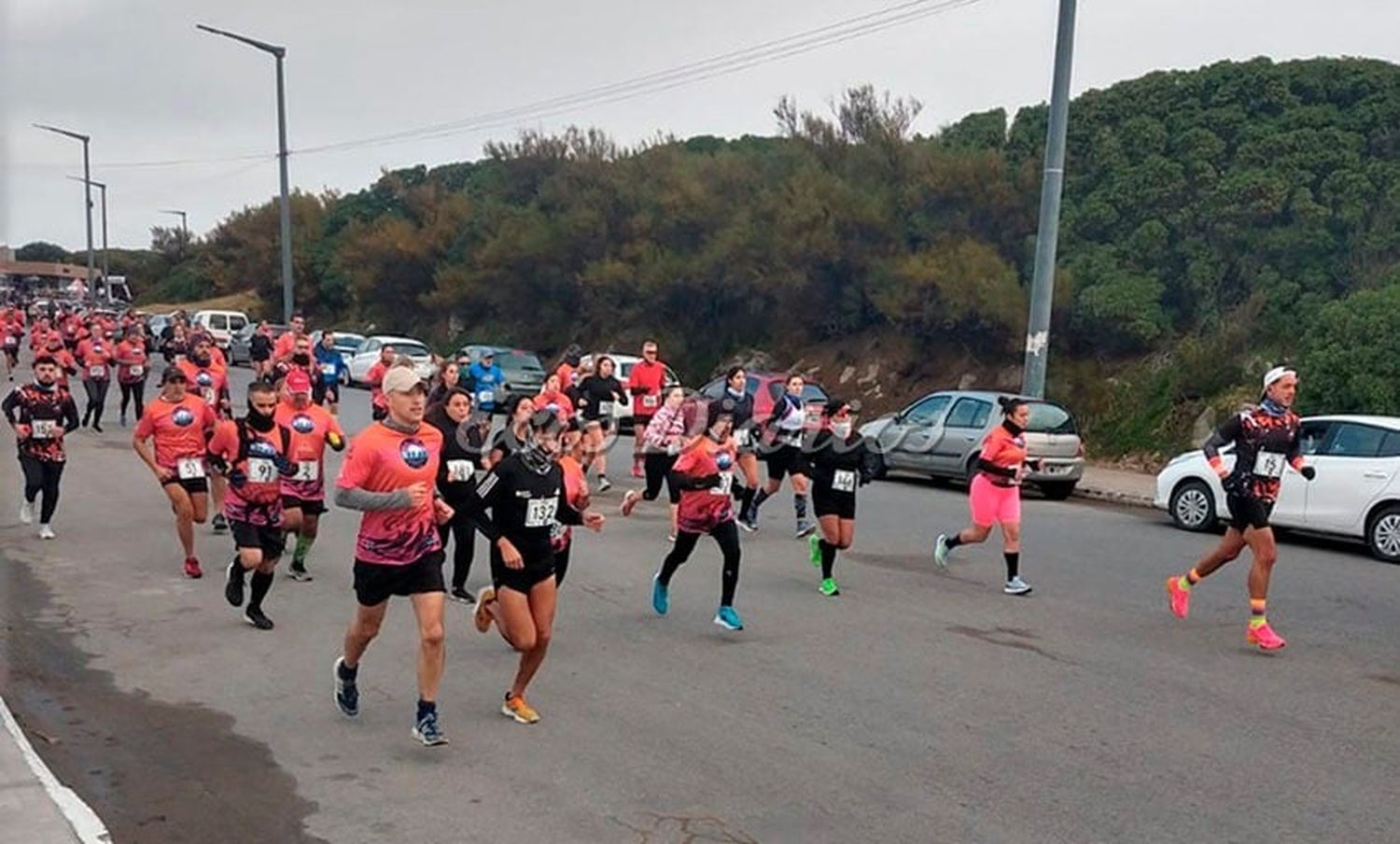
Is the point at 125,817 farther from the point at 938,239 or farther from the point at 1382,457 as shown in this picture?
the point at 938,239

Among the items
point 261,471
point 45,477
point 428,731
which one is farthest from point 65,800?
point 45,477

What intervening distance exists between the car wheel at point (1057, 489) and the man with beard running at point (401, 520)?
1298cm

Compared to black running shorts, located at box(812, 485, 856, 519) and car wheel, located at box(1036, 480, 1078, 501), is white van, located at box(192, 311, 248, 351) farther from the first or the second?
black running shorts, located at box(812, 485, 856, 519)

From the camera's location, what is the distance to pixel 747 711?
7.34 m

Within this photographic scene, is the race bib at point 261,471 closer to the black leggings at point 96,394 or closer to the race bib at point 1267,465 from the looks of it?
the race bib at point 1267,465

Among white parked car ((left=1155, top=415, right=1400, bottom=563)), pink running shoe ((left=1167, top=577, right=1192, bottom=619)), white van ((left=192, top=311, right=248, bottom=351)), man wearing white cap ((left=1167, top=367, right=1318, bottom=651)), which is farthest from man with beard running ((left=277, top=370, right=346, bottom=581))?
white van ((left=192, top=311, right=248, bottom=351))

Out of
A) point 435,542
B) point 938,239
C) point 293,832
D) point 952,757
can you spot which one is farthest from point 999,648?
point 938,239

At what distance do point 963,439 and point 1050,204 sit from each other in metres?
3.50

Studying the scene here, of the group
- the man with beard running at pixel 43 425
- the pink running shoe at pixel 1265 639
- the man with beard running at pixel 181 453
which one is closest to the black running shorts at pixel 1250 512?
the pink running shoe at pixel 1265 639

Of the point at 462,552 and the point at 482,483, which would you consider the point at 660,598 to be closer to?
the point at 462,552

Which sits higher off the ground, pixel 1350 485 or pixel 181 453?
pixel 181 453

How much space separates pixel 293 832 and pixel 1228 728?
187 inches

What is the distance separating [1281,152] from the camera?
23.8 m

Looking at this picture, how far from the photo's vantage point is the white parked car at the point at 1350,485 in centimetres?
1327
